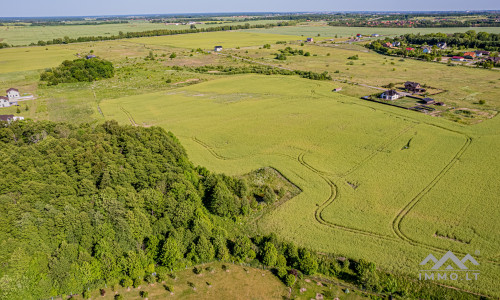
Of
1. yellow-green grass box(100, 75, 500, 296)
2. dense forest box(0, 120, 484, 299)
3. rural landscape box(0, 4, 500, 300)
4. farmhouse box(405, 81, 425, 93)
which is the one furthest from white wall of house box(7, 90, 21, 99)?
farmhouse box(405, 81, 425, 93)

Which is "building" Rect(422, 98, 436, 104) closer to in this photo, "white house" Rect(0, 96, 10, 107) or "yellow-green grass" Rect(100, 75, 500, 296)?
"yellow-green grass" Rect(100, 75, 500, 296)

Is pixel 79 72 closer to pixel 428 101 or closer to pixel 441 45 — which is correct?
pixel 428 101

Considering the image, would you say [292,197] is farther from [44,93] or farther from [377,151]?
[44,93]

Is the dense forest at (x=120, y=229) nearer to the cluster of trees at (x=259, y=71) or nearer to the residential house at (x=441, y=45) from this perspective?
the cluster of trees at (x=259, y=71)

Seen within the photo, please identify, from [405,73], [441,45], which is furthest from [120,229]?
[441,45]

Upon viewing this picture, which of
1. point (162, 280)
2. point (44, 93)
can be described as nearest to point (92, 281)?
point (162, 280)
